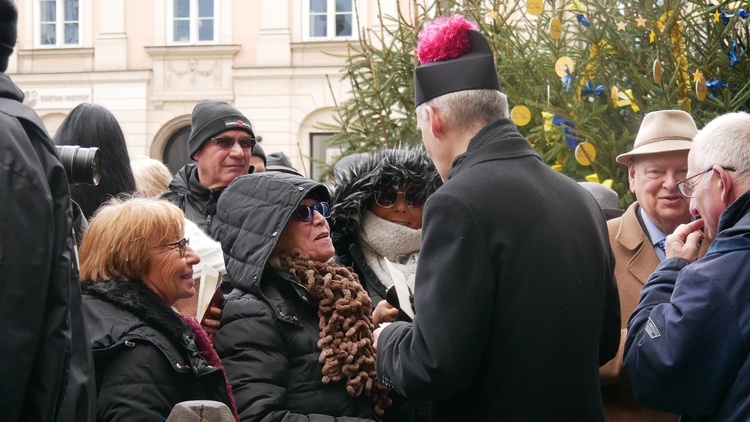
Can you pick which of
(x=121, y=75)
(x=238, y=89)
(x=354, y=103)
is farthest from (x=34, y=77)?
(x=354, y=103)

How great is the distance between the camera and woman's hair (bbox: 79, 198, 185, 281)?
2.99m

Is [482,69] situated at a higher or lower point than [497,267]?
higher

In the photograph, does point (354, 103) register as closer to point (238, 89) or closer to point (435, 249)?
point (435, 249)

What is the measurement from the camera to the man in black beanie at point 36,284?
1985 millimetres

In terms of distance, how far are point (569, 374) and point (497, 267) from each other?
1.13 feet

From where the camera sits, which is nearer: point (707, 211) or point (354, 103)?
point (707, 211)

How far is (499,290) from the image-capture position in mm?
2592

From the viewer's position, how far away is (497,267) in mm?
2588

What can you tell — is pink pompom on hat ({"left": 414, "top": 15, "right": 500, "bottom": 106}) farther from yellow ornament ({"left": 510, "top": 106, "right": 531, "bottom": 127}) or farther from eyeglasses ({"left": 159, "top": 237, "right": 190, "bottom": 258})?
yellow ornament ({"left": 510, "top": 106, "right": 531, "bottom": 127})

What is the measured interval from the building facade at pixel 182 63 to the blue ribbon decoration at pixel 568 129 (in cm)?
1528

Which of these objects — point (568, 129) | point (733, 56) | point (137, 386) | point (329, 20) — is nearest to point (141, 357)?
point (137, 386)

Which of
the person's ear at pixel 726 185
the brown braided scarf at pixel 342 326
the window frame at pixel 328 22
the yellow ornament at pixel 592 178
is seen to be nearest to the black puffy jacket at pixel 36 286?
the brown braided scarf at pixel 342 326

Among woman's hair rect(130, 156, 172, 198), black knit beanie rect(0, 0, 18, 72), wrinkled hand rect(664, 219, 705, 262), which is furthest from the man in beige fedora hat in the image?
woman's hair rect(130, 156, 172, 198)

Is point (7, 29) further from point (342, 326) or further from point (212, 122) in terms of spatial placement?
point (212, 122)
